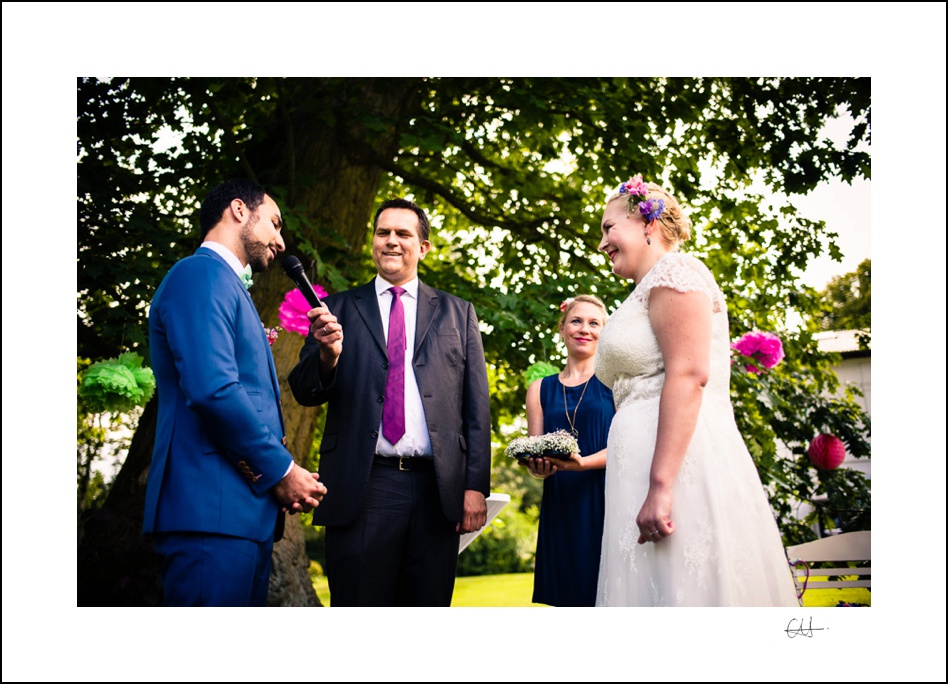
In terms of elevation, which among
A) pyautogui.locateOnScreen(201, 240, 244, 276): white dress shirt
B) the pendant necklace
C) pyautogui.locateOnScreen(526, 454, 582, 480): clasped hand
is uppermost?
pyautogui.locateOnScreen(201, 240, 244, 276): white dress shirt

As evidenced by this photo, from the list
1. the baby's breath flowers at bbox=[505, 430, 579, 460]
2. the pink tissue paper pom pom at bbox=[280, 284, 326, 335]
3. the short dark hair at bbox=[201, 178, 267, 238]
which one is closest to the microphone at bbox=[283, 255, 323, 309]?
the short dark hair at bbox=[201, 178, 267, 238]

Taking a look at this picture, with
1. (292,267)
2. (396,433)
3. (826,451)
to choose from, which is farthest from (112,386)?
(826,451)

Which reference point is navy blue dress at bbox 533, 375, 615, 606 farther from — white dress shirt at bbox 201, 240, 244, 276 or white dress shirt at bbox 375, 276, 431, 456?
white dress shirt at bbox 201, 240, 244, 276

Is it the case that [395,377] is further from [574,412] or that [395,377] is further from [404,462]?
[574,412]

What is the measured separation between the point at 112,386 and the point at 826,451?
5839mm

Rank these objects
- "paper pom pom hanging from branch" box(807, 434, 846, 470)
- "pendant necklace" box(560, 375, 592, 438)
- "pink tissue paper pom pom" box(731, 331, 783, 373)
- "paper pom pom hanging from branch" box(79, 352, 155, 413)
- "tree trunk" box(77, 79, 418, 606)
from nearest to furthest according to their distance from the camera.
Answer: "paper pom pom hanging from branch" box(79, 352, 155, 413)
"pendant necklace" box(560, 375, 592, 438)
"tree trunk" box(77, 79, 418, 606)
"pink tissue paper pom pom" box(731, 331, 783, 373)
"paper pom pom hanging from branch" box(807, 434, 846, 470)

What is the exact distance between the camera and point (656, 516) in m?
2.53

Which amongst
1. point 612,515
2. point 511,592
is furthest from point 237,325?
point 511,592

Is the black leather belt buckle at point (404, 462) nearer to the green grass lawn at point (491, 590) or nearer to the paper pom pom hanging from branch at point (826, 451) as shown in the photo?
the paper pom pom hanging from branch at point (826, 451)

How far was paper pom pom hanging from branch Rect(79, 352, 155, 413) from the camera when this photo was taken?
11.1ft

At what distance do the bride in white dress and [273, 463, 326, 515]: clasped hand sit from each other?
992 millimetres

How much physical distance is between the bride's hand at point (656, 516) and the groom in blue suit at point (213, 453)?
1016 mm

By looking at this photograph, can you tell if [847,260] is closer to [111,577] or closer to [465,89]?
[465,89]
